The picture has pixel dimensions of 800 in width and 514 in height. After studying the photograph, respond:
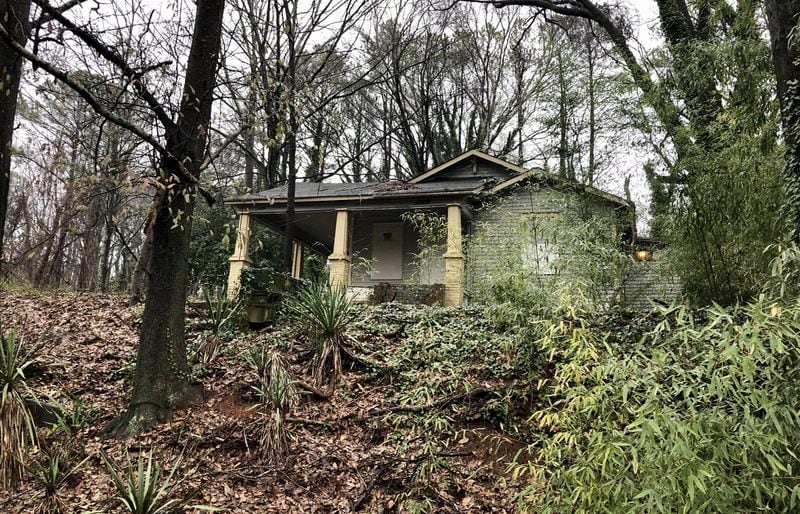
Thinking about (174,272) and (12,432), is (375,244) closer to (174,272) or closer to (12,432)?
(174,272)

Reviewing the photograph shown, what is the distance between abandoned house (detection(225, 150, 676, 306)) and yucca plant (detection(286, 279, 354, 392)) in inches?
71.5

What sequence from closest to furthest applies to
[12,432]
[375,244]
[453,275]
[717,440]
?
1. [717,440]
2. [12,432]
3. [453,275]
4. [375,244]

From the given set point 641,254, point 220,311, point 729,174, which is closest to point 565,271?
point 729,174

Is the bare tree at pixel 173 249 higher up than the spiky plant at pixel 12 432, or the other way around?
the bare tree at pixel 173 249

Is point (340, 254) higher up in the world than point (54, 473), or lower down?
higher up

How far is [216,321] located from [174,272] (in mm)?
1574

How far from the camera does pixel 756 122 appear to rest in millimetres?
4938

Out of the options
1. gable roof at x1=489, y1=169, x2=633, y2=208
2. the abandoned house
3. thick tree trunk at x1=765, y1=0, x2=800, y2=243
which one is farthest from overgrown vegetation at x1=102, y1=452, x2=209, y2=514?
gable roof at x1=489, y1=169, x2=633, y2=208

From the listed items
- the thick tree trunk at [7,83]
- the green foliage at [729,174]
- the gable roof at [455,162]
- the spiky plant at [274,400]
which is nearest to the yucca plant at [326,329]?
the spiky plant at [274,400]

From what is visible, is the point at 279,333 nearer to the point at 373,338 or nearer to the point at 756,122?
the point at 373,338

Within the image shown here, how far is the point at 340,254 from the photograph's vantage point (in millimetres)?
10977

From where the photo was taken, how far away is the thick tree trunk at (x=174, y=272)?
4.53 metres

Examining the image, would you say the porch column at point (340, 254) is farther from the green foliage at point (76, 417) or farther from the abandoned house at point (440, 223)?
the green foliage at point (76, 417)

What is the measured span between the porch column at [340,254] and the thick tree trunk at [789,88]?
769 centimetres
